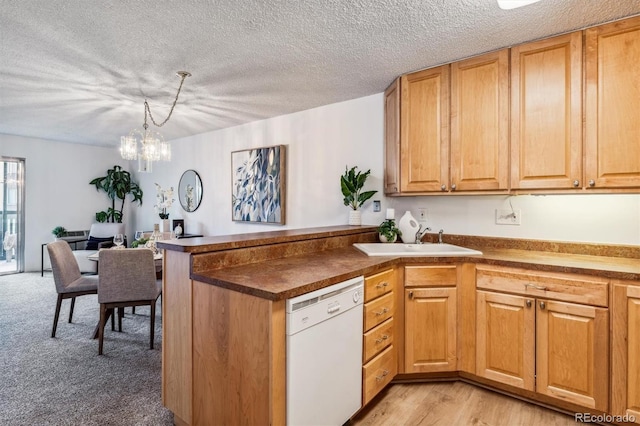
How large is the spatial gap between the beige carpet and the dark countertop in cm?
103

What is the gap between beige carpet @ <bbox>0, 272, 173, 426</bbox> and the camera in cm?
191

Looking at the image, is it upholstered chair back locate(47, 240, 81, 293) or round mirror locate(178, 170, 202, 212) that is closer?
upholstered chair back locate(47, 240, 81, 293)

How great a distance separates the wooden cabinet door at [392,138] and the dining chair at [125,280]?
2169 millimetres

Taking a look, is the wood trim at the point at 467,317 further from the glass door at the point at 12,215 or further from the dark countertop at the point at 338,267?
the glass door at the point at 12,215

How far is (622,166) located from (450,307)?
4.36ft

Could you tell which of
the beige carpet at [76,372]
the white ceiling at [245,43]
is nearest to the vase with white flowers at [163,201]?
the white ceiling at [245,43]

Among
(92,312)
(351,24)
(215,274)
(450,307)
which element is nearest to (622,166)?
(450,307)

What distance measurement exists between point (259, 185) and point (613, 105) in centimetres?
344

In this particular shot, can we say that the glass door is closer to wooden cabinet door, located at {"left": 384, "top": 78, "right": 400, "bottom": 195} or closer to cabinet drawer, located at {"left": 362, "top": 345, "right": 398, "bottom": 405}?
wooden cabinet door, located at {"left": 384, "top": 78, "right": 400, "bottom": 195}

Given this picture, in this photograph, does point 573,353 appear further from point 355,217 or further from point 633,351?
point 355,217

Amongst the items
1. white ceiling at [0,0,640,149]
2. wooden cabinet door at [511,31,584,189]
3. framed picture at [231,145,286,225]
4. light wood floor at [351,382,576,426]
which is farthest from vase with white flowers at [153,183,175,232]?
wooden cabinet door at [511,31,584,189]

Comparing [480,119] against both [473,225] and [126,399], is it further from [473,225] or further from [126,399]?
[126,399]

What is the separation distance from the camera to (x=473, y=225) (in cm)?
277

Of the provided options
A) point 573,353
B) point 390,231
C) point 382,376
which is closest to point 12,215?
point 390,231
